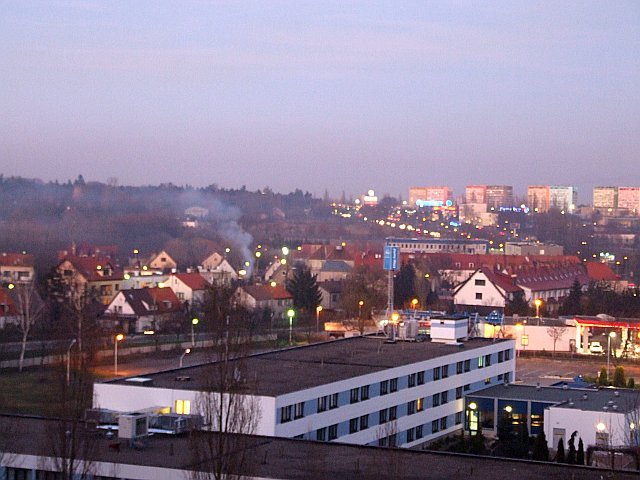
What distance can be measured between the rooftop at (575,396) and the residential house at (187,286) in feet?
28.7

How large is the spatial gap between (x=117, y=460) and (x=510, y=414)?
465 cm

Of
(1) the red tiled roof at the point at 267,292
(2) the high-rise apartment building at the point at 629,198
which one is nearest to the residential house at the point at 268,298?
(1) the red tiled roof at the point at 267,292

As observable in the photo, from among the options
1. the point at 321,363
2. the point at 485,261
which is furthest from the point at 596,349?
the point at 485,261

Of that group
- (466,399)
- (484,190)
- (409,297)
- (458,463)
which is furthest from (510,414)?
(484,190)

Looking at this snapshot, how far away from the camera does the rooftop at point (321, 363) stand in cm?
768

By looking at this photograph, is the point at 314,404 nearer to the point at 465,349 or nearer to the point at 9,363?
the point at 465,349

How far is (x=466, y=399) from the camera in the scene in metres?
9.62

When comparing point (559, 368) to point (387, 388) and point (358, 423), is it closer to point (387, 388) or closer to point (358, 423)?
point (387, 388)

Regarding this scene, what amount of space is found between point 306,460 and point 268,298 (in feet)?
42.1

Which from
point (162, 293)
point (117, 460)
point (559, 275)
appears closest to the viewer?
point (117, 460)

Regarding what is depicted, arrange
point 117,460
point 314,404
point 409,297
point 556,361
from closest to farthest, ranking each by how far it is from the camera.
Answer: point 117,460 < point 314,404 < point 556,361 < point 409,297

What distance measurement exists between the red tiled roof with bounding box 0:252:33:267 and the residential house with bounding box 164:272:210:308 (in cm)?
338

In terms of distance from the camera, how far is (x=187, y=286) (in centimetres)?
1839

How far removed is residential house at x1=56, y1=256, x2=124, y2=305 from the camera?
60.4 ft
